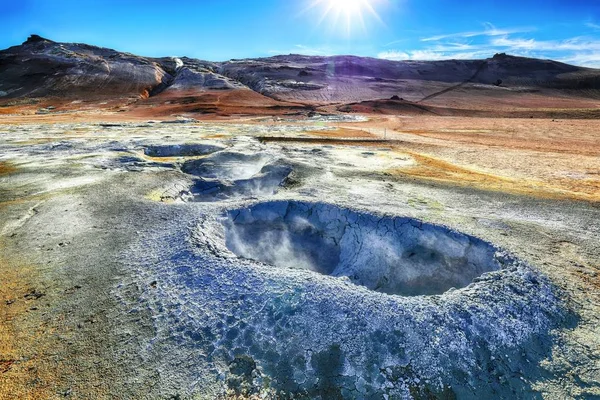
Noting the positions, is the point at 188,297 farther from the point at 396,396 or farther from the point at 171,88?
the point at 171,88

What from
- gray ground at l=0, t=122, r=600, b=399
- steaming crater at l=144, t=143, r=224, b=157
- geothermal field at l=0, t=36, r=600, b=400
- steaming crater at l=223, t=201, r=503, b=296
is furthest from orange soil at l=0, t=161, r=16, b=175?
steaming crater at l=223, t=201, r=503, b=296

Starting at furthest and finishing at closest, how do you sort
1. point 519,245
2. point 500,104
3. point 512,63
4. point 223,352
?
point 512,63, point 500,104, point 519,245, point 223,352

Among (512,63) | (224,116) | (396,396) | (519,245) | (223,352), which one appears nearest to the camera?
(396,396)

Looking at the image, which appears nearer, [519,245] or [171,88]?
[519,245]

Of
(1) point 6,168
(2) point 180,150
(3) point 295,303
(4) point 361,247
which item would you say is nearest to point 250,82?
(2) point 180,150

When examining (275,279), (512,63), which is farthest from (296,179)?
(512,63)

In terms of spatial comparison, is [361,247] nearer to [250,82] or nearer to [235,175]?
[235,175]
